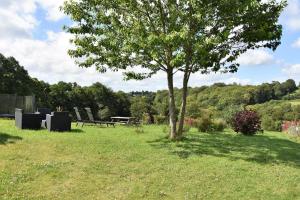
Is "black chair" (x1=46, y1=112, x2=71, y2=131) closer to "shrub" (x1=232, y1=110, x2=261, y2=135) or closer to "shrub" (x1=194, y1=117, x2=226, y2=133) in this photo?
"shrub" (x1=194, y1=117, x2=226, y2=133)

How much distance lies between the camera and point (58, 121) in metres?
17.1

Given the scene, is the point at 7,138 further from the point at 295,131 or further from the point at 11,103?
the point at 11,103

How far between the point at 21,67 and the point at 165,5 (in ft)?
99.7

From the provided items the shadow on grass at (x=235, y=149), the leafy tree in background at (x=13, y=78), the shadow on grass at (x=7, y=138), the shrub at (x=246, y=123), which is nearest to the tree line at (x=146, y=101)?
the leafy tree in background at (x=13, y=78)

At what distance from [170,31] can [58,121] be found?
19.4ft

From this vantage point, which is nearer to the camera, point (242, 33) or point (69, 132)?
point (242, 33)

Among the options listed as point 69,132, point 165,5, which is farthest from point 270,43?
point 69,132

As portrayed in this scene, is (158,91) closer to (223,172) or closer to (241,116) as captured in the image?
(241,116)

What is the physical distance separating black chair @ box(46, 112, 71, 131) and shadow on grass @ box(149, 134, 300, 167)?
4.14m

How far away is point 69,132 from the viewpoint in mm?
16828

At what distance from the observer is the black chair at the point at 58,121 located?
16.9m

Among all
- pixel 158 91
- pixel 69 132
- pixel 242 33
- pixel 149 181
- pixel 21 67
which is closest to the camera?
pixel 149 181

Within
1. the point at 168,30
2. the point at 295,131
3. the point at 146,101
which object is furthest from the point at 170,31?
the point at 146,101

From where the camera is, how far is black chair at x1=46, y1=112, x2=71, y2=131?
1692cm
